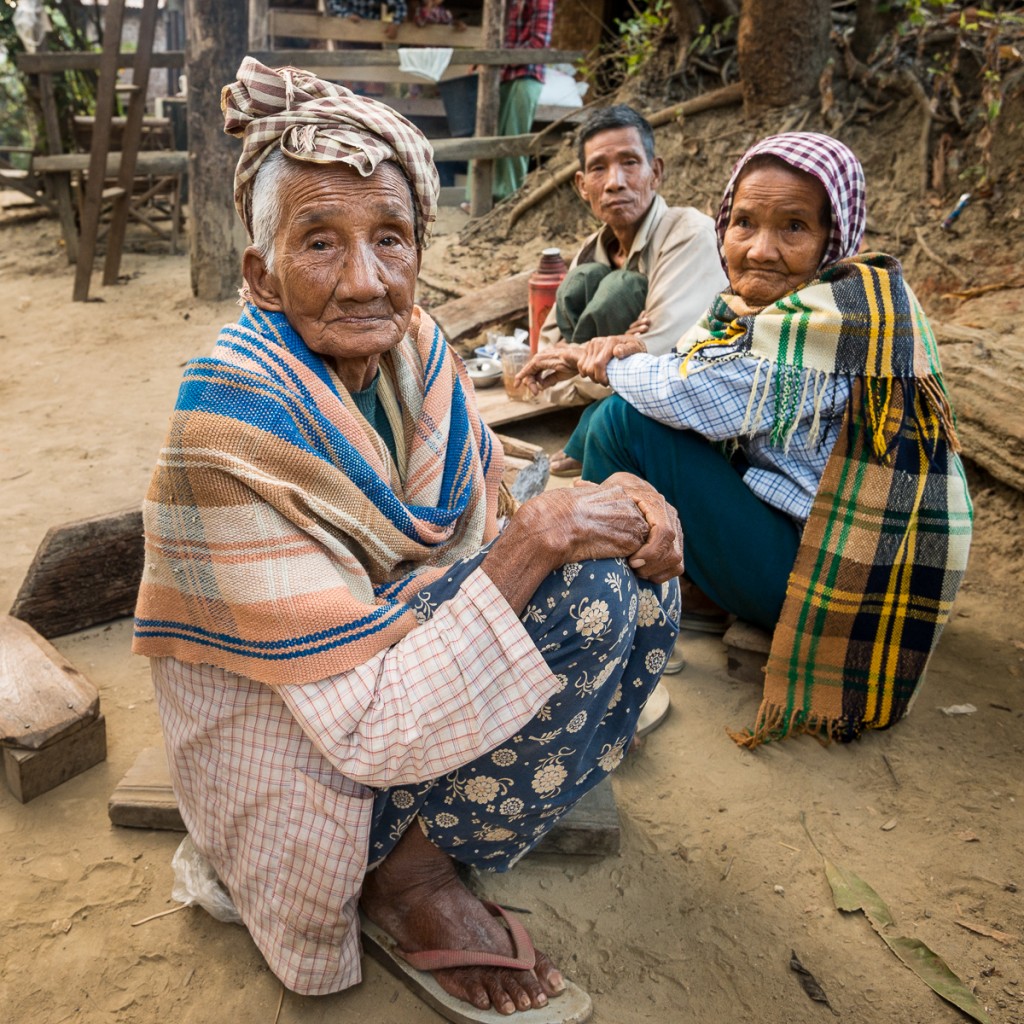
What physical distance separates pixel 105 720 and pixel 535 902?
1.20 m

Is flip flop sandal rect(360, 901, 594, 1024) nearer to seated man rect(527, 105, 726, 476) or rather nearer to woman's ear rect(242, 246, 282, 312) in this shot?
woman's ear rect(242, 246, 282, 312)

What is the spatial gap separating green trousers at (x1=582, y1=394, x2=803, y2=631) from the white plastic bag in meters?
1.52

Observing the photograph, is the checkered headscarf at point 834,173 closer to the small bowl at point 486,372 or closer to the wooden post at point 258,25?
the small bowl at point 486,372

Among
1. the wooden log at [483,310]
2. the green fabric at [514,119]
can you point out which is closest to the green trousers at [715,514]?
the wooden log at [483,310]

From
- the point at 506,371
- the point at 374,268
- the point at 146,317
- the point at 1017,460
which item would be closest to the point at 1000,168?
the point at 1017,460

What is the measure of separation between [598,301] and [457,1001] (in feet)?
9.22

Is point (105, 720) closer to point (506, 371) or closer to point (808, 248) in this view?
point (808, 248)

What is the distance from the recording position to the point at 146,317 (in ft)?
22.0

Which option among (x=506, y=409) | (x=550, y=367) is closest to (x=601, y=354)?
(x=550, y=367)

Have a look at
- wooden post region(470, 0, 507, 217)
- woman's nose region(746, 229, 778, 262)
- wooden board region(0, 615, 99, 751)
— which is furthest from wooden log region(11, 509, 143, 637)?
wooden post region(470, 0, 507, 217)

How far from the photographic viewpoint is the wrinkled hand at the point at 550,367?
292cm

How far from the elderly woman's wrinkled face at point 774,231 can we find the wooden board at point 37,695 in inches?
79.0

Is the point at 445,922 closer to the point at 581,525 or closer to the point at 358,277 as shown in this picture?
the point at 581,525

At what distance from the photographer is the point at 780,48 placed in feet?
18.1
